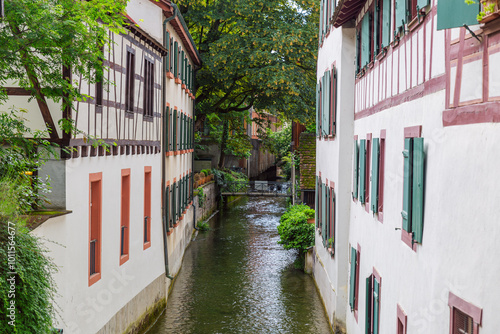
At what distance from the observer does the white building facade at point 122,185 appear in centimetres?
939

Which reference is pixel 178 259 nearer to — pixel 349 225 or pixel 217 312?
pixel 217 312

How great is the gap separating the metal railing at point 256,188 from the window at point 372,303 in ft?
88.3

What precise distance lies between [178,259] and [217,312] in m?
4.91

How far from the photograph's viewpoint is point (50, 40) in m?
7.73

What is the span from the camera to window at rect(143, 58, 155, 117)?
49.0 feet

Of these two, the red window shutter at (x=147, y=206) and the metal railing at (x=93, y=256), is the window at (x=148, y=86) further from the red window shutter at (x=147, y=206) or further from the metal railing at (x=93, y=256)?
the metal railing at (x=93, y=256)

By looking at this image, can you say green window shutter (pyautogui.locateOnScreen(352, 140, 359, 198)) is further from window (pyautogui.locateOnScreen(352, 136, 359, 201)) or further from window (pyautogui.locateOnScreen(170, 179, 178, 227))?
window (pyautogui.locateOnScreen(170, 179, 178, 227))

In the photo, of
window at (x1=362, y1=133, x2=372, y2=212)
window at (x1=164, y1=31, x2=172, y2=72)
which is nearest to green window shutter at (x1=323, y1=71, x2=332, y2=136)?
window at (x1=164, y1=31, x2=172, y2=72)

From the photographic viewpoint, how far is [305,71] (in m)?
28.5

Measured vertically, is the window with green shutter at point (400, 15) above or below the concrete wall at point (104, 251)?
above

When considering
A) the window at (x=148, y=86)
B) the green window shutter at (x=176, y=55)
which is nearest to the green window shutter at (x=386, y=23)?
the window at (x=148, y=86)

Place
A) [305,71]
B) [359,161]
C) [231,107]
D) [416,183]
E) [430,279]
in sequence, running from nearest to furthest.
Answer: [430,279]
[416,183]
[359,161]
[305,71]
[231,107]

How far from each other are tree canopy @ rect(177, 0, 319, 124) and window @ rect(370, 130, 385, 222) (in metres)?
16.0

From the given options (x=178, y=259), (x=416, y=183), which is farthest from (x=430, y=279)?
(x=178, y=259)
